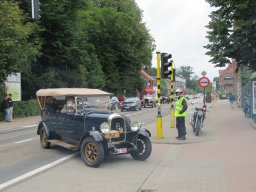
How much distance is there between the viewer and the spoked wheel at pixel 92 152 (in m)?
8.98

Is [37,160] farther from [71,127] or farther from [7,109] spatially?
[7,109]

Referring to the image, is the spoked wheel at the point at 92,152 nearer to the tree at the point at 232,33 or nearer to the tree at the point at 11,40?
the tree at the point at 232,33

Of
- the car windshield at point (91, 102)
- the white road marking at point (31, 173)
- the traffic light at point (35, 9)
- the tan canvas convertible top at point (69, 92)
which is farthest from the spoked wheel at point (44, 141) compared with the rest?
the traffic light at point (35, 9)

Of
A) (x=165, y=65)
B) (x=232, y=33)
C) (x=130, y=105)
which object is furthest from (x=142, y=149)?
(x=130, y=105)

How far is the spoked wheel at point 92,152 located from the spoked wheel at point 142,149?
3.81ft

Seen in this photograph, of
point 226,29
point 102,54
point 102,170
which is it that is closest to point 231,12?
point 226,29

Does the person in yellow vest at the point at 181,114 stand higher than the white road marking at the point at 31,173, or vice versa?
the person in yellow vest at the point at 181,114

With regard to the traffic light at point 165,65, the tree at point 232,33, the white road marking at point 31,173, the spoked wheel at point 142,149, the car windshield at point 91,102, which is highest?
the tree at point 232,33

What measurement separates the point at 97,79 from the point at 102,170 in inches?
1474

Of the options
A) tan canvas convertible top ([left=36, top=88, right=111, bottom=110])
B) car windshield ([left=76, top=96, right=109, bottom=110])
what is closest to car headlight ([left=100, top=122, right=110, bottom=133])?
car windshield ([left=76, top=96, right=109, bottom=110])

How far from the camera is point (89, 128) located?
988 cm

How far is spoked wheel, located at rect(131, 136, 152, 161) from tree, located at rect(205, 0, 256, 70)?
10.4m

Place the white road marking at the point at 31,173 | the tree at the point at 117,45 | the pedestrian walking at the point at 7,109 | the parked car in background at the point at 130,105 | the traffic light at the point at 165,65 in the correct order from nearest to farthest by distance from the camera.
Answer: the white road marking at the point at 31,173 < the traffic light at the point at 165,65 < the pedestrian walking at the point at 7,109 < the parked car in background at the point at 130,105 < the tree at the point at 117,45

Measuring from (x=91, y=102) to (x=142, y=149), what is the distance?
81.2 inches
